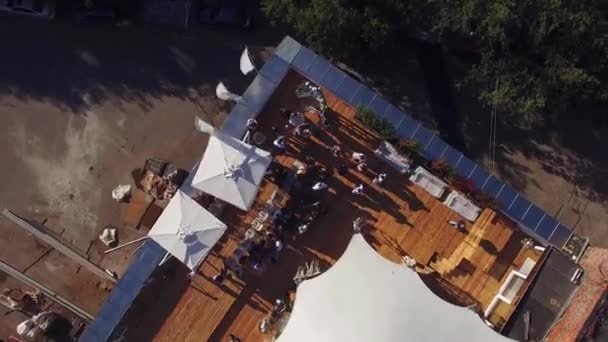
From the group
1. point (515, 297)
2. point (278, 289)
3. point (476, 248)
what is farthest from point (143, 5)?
point (515, 297)

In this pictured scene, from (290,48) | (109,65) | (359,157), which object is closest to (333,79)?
(290,48)

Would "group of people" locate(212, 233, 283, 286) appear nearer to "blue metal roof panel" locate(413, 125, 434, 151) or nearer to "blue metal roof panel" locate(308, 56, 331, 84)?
"blue metal roof panel" locate(308, 56, 331, 84)

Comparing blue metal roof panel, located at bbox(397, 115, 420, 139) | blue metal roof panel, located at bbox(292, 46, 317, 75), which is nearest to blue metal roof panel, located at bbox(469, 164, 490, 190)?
blue metal roof panel, located at bbox(397, 115, 420, 139)

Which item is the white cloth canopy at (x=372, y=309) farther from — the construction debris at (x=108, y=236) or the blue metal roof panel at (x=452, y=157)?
the construction debris at (x=108, y=236)

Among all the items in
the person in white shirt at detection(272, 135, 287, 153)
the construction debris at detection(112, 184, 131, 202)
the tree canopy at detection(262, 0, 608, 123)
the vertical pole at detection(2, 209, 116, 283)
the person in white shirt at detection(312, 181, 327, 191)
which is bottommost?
the vertical pole at detection(2, 209, 116, 283)

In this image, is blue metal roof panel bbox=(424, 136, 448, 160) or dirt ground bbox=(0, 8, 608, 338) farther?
dirt ground bbox=(0, 8, 608, 338)

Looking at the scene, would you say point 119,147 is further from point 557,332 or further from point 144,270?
point 557,332

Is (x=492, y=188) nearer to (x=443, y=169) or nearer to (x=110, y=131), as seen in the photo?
(x=443, y=169)
